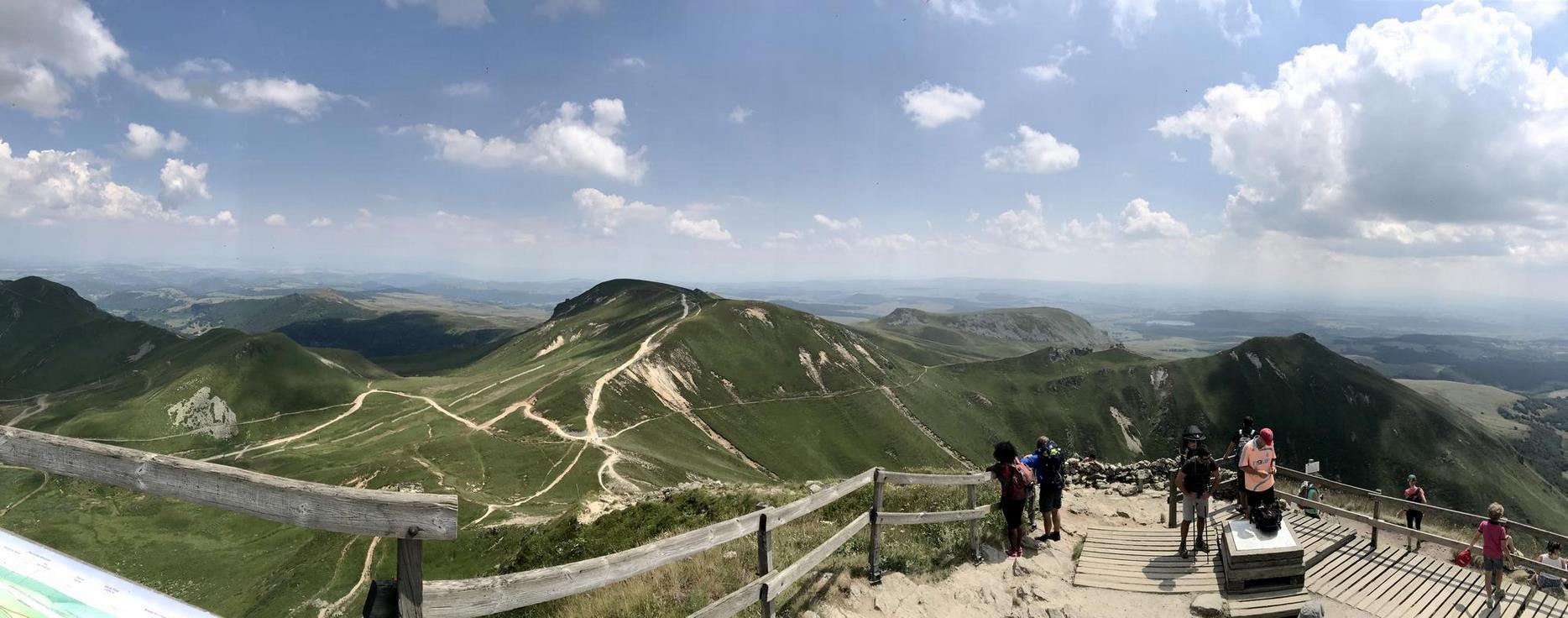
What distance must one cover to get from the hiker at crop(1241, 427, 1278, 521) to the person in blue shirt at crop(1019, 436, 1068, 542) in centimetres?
406

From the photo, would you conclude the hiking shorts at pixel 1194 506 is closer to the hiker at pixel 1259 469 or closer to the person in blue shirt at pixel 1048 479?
the hiker at pixel 1259 469

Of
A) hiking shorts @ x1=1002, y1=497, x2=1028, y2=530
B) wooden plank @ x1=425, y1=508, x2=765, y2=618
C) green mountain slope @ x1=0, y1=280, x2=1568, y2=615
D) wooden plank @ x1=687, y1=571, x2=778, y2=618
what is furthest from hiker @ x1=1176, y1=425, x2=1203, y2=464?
green mountain slope @ x1=0, y1=280, x2=1568, y2=615

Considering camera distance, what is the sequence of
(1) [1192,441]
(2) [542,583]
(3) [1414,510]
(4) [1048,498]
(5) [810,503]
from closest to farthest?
(2) [542,583] < (5) [810,503] < (1) [1192,441] < (4) [1048,498] < (3) [1414,510]

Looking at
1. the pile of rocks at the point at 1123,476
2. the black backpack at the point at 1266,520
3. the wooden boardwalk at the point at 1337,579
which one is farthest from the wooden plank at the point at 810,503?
the pile of rocks at the point at 1123,476

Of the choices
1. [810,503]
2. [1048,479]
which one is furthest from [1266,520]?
[810,503]

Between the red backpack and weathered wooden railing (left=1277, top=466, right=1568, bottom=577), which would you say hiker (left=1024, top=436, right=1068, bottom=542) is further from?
weathered wooden railing (left=1277, top=466, right=1568, bottom=577)

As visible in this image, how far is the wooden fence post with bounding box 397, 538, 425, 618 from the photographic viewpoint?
4305mm

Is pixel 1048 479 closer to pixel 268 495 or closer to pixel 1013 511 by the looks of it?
pixel 1013 511

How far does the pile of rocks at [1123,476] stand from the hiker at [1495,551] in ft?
29.8

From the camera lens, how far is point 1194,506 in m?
14.0

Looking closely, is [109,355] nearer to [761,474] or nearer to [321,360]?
[321,360]

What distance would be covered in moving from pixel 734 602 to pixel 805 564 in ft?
6.66

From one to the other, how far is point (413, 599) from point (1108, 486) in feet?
82.6

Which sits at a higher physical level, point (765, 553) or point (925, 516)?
point (765, 553)
